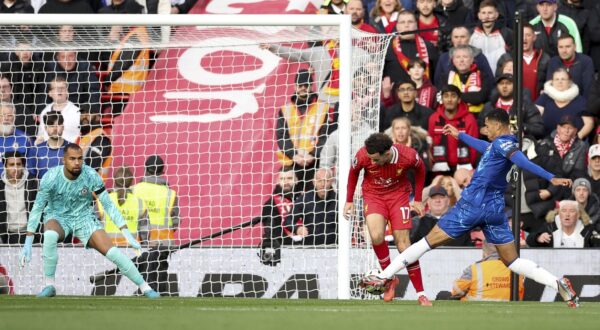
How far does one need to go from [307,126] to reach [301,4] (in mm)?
2933

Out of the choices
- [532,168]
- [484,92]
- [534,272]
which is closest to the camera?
[532,168]

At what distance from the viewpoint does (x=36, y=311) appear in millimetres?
9758

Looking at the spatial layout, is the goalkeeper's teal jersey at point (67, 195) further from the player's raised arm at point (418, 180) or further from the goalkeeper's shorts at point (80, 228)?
the player's raised arm at point (418, 180)

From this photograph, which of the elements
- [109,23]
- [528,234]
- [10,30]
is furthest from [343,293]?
[10,30]

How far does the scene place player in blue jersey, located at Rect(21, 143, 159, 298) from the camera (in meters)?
12.9

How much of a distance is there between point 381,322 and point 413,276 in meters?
3.21

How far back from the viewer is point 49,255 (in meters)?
13.0

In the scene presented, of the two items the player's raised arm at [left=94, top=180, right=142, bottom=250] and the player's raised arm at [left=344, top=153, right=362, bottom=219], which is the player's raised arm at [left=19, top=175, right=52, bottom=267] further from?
the player's raised arm at [left=344, top=153, right=362, bottom=219]

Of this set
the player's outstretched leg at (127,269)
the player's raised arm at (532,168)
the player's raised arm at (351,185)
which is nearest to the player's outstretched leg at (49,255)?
the player's outstretched leg at (127,269)

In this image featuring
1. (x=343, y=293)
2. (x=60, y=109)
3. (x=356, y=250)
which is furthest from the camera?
(x=60, y=109)

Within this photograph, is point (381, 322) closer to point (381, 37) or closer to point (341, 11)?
point (381, 37)

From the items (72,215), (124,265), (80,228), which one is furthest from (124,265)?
(72,215)

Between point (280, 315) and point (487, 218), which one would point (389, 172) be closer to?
point (487, 218)

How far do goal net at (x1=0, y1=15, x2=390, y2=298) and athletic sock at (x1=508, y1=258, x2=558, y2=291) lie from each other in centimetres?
216
